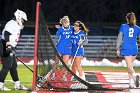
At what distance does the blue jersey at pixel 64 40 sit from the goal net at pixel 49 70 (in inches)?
81.2

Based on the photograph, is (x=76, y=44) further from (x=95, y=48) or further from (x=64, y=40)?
(x=95, y=48)

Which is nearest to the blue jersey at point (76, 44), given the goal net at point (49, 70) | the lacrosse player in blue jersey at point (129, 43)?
the lacrosse player in blue jersey at point (129, 43)

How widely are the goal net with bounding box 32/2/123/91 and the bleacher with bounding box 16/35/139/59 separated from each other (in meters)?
10.9

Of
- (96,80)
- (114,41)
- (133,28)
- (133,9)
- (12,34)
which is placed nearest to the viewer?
(12,34)

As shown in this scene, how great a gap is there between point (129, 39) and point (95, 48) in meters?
10.9

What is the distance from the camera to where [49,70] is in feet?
34.7

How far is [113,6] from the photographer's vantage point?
26672mm

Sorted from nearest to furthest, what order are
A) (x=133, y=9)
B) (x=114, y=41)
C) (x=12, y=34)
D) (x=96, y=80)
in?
1. (x=12, y=34)
2. (x=96, y=80)
3. (x=114, y=41)
4. (x=133, y=9)

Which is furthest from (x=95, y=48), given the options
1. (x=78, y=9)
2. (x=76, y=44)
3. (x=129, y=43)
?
(x=129, y=43)

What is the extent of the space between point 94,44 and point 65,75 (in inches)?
456

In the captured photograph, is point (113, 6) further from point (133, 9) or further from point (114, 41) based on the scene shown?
point (114, 41)

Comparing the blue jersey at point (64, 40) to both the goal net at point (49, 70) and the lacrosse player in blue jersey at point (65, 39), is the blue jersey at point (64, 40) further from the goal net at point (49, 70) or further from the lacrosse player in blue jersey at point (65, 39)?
the goal net at point (49, 70)

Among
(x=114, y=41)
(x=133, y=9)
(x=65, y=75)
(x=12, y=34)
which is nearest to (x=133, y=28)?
(x=65, y=75)

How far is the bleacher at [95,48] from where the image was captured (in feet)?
70.9
